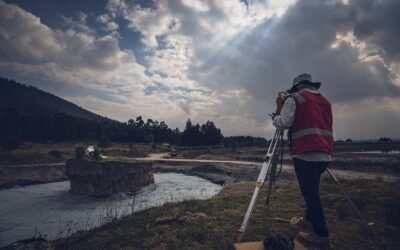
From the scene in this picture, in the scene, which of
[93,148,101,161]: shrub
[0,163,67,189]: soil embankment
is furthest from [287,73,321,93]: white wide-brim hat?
[0,163,67,189]: soil embankment

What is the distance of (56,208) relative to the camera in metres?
22.7

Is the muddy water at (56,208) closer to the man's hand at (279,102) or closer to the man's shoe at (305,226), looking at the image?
the man's shoe at (305,226)

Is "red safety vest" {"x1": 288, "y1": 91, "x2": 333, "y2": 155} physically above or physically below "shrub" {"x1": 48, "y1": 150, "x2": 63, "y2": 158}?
above

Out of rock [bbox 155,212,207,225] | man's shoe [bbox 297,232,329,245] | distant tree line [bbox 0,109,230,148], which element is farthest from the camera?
distant tree line [bbox 0,109,230,148]

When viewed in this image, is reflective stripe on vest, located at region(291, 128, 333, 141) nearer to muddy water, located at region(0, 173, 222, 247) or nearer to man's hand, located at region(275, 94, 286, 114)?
man's hand, located at region(275, 94, 286, 114)

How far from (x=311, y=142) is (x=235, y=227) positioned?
3026mm

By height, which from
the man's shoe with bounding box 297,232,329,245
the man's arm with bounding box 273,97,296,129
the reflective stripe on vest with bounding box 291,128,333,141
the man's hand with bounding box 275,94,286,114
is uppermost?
the man's hand with bounding box 275,94,286,114

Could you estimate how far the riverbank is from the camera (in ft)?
17.4

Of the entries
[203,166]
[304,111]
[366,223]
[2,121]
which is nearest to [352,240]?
[366,223]

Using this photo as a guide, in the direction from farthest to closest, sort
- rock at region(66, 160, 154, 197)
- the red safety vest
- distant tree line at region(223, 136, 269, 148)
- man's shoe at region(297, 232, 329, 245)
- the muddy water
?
1. distant tree line at region(223, 136, 269, 148)
2. rock at region(66, 160, 154, 197)
3. the muddy water
4. man's shoe at region(297, 232, 329, 245)
5. the red safety vest

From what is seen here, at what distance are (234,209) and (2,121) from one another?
311 feet

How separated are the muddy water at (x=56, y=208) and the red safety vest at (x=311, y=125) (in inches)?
334

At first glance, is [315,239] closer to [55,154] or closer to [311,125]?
[311,125]

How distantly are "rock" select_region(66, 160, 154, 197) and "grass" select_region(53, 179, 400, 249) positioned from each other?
68.5 feet
